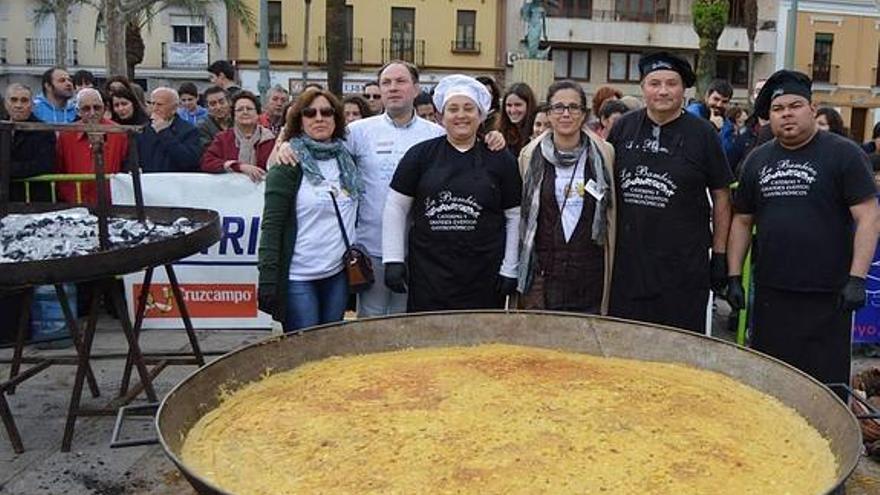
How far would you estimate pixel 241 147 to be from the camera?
7.25 metres

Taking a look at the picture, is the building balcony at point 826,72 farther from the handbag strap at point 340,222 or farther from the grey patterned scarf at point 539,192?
the handbag strap at point 340,222

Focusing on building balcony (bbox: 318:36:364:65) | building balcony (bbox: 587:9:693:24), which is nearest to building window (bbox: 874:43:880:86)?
building balcony (bbox: 587:9:693:24)

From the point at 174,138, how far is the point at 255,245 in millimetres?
1200

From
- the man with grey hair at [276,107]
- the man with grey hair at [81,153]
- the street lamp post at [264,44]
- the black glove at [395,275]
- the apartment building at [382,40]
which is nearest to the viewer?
the black glove at [395,275]

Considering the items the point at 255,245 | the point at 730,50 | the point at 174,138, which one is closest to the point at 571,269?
the point at 255,245

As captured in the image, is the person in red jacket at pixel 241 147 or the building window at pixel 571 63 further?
the building window at pixel 571 63

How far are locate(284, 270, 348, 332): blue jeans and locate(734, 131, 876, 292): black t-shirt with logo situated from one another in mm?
2139

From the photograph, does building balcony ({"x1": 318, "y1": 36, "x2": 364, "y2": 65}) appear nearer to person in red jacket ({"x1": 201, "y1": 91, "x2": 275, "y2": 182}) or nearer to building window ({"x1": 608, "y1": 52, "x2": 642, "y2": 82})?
building window ({"x1": 608, "y1": 52, "x2": 642, "y2": 82})

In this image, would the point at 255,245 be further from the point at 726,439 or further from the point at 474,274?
the point at 726,439

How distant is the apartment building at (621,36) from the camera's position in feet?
132

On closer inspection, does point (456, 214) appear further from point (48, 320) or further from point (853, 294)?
point (48, 320)

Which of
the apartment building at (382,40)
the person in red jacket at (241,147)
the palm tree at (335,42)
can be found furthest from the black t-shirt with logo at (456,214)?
the apartment building at (382,40)

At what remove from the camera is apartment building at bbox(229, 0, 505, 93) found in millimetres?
38625

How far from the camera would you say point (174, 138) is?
739 cm
